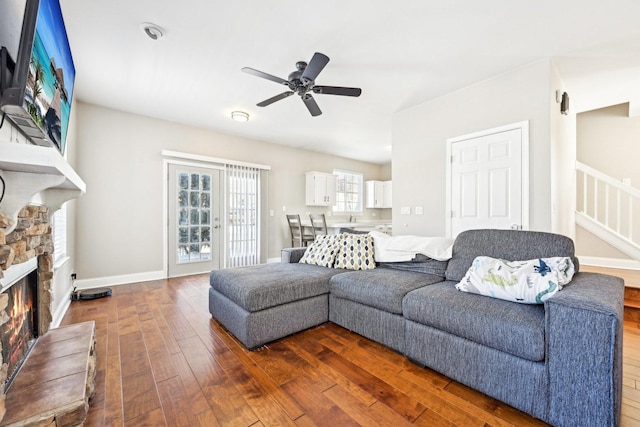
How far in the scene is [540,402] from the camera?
1.30 m

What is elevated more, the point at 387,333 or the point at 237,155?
the point at 237,155

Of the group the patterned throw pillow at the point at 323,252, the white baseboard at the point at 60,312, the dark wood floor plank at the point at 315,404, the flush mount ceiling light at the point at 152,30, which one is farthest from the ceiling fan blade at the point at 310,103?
the white baseboard at the point at 60,312

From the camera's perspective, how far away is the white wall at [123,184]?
373 cm

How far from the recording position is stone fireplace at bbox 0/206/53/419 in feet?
3.34

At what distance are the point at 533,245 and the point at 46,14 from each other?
308 centimetres

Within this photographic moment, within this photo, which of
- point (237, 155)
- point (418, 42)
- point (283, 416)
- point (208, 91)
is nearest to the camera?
point (283, 416)

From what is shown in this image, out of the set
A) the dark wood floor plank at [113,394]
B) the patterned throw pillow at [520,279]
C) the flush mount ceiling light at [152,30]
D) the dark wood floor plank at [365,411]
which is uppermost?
the flush mount ceiling light at [152,30]

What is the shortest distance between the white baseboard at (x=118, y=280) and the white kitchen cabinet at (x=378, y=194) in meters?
5.49

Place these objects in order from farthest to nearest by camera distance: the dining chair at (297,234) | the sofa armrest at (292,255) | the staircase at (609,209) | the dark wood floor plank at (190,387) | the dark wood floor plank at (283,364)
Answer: the dining chair at (297,234) → the staircase at (609,209) → the sofa armrest at (292,255) → the dark wood floor plank at (283,364) → the dark wood floor plank at (190,387)

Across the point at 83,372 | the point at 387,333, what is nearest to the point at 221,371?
the point at 83,372

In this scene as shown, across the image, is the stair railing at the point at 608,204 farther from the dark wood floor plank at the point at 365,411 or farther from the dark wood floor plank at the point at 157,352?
the dark wood floor plank at the point at 157,352

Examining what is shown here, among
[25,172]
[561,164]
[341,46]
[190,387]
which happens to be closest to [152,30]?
[341,46]

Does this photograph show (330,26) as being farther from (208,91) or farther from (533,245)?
(533,245)

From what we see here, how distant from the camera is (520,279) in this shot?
5.17 feet
